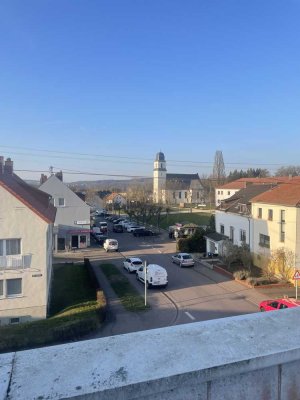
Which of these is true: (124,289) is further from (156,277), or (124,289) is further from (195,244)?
(195,244)

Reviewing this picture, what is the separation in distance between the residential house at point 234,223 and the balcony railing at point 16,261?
1916 centimetres

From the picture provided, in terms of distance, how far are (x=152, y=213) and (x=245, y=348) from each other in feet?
190

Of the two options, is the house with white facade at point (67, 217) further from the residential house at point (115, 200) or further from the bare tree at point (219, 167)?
the bare tree at point (219, 167)

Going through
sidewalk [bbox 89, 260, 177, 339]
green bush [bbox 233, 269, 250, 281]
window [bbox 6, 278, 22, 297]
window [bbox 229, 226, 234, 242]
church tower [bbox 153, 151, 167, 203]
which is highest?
church tower [bbox 153, 151, 167, 203]

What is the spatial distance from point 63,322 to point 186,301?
8513 millimetres

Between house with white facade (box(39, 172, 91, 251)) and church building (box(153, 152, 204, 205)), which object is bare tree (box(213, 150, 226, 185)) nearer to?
church building (box(153, 152, 204, 205))

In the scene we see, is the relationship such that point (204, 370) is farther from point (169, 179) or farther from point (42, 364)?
Result: point (169, 179)

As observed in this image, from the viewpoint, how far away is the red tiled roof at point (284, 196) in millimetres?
26237

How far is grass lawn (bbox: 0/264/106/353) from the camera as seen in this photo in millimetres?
15805

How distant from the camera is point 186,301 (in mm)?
22938

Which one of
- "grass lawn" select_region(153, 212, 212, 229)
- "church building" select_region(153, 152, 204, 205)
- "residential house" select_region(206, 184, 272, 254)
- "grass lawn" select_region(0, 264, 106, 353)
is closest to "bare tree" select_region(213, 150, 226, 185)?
"church building" select_region(153, 152, 204, 205)

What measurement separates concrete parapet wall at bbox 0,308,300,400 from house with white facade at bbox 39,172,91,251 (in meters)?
41.7

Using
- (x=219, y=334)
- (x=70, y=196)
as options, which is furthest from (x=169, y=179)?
(x=219, y=334)

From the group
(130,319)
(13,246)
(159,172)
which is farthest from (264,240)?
(159,172)
